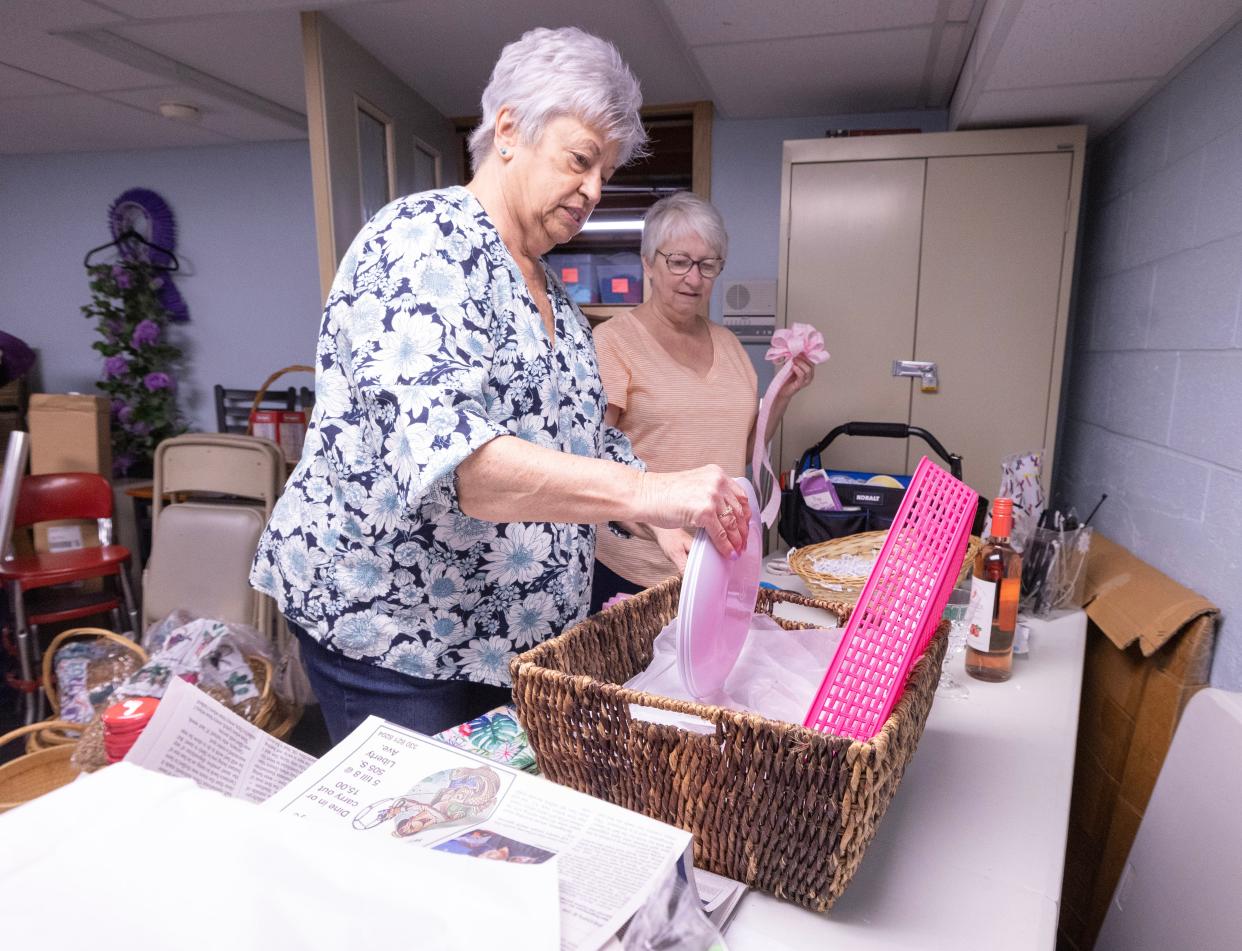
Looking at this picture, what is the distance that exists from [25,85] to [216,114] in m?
0.59

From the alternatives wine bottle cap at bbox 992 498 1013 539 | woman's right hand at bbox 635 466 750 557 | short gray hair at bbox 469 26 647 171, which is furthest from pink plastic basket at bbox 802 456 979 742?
short gray hair at bbox 469 26 647 171

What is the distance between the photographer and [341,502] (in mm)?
883

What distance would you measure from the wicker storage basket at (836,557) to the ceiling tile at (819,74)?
4.63ft

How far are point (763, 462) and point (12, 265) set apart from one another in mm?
3909

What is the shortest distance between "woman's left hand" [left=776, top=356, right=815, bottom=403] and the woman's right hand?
4.01 ft

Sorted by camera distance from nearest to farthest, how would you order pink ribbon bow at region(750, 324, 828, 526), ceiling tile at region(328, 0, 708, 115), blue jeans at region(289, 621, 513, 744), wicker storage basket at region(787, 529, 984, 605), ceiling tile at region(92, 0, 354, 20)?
blue jeans at region(289, 621, 513, 744) → wicker storage basket at region(787, 529, 984, 605) → pink ribbon bow at region(750, 324, 828, 526) → ceiling tile at region(92, 0, 354, 20) → ceiling tile at region(328, 0, 708, 115)

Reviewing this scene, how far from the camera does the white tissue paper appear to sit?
821 millimetres

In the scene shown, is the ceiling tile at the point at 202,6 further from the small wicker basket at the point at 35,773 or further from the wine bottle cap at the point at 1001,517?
the wine bottle cap at the point at 1001,517

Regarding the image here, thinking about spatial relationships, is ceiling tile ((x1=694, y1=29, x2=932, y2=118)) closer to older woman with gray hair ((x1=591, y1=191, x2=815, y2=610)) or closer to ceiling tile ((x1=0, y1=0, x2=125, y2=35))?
older woman with gray hair ((x1=591, y1=191, x2=815, y2=610))

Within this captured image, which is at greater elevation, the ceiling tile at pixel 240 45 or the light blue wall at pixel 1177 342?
the ceiling tile at pixel 240 45

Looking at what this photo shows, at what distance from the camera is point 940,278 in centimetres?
231

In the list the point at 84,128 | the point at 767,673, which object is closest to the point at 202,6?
the point at 84,128

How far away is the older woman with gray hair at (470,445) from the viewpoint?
2.32 ft

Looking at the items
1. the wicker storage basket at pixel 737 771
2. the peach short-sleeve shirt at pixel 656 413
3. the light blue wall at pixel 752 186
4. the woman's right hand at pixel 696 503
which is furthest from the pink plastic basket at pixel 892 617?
the light blue wall at pixel 752 186
